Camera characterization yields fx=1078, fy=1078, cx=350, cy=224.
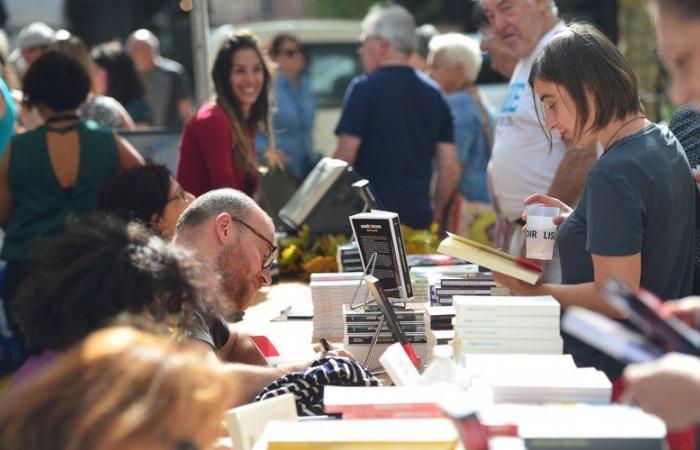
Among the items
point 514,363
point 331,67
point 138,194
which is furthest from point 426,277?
point 331,67

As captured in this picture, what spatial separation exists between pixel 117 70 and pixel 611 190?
5.23 metres

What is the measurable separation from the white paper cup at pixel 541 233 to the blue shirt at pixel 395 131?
245cm

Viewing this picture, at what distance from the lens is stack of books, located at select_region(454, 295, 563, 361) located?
2.43 m

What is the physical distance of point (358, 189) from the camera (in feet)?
14.8

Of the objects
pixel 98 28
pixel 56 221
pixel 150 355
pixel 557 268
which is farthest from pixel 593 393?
pixel 98 28

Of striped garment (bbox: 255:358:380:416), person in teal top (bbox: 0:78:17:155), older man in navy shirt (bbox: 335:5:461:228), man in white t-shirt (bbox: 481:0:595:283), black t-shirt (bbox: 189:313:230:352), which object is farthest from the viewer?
older man in navy shirt (bbox: 335:5:461:228)

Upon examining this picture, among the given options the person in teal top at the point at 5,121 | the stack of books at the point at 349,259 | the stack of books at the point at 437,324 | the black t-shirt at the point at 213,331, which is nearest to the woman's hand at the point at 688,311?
the stack of books at the point at 437,324

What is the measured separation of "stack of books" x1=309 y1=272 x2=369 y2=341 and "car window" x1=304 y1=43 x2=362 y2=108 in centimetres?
825

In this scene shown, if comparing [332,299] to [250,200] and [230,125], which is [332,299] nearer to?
[250,200]

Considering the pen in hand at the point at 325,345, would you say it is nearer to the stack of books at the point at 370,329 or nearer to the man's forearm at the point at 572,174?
the stack of books at the point at 370,329

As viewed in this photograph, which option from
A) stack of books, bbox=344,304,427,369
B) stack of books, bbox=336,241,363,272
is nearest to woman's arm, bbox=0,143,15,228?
stack of books, bbox=336,241,363,272

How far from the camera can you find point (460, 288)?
324cm

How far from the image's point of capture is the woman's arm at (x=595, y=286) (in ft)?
8.57

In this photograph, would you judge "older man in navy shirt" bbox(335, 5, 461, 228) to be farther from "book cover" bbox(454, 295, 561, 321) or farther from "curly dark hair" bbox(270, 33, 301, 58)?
"book cover" bbox(454, 295, 561, 321)
